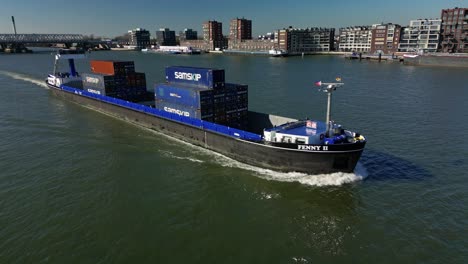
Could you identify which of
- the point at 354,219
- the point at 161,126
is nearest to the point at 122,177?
the point at 161,126

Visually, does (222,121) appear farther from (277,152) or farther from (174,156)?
(277,152)

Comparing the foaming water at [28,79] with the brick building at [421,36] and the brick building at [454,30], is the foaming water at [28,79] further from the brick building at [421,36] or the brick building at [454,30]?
the brick building at [454,30]

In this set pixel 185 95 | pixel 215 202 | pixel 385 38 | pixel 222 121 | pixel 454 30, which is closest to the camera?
pixel 215 202

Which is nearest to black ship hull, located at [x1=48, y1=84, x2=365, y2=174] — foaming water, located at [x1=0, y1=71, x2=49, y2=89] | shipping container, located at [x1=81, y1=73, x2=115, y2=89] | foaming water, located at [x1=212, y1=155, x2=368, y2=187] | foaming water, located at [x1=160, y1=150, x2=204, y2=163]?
foaming water, located at [x1=212, y1=155, x2=368, y2=187]

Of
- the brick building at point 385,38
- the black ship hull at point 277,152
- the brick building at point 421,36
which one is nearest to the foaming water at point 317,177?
the black ship hull at point 277,152

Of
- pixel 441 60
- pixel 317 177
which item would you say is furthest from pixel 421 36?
pixel 317 177

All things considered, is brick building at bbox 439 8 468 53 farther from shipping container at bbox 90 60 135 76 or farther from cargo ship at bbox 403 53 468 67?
shipping container at bbox 90 60 135 76

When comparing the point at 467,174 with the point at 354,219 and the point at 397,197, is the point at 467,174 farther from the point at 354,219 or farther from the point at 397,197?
the point at 354,219
